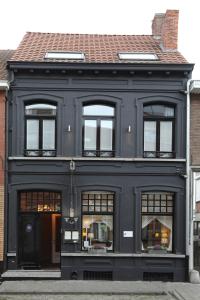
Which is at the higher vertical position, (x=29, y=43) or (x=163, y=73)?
(x=29, y=43)

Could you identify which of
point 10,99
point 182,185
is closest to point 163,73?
point 182,185

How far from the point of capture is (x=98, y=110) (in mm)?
17297

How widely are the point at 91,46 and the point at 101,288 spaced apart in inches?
375

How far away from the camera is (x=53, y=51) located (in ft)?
59.6

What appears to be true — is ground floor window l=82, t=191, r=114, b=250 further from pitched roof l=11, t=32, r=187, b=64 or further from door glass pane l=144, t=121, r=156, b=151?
pitched roof l=11, t=32, r=187, b=64

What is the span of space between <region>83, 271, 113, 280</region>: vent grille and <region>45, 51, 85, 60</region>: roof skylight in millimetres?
7741

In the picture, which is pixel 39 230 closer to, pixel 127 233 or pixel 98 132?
pixel 127 233

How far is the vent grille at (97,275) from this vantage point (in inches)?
659

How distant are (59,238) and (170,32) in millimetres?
8951

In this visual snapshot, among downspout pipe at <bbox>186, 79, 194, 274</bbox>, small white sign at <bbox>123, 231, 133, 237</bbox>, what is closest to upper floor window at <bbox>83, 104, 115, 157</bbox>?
downspout pipe at <bbox>186, 79, 194, 274</bbox>

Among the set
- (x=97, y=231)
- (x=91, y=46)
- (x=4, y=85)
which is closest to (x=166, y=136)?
(x=97, y=231)

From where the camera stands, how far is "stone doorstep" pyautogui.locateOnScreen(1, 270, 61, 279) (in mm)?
16203

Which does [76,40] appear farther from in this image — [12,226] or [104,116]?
[12,226]

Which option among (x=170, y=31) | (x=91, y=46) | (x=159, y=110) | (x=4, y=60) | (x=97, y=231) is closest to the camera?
(x=97, y=231)
